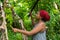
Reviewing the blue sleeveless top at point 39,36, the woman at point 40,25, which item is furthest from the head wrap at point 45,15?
the blue sleeveless top at point 39,36

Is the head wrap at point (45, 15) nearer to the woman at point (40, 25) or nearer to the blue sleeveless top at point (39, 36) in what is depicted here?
the woman at point (40, 25)

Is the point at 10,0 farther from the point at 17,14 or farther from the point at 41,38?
the point at 41,38

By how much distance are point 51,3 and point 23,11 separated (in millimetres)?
952

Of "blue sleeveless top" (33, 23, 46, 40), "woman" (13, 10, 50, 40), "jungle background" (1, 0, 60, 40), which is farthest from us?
"jungle background" (1, 0, 60, 40)

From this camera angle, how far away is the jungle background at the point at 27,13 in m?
4.73

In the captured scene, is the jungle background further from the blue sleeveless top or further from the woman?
the blue sleeveless top

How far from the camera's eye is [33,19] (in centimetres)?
507

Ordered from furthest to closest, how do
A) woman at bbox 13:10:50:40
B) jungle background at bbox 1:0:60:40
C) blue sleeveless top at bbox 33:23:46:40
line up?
jungle background at bbox 1:0:60:40
blue sleeveless top at bbox 33:23:46:40
woman at bbox 13:10:50:40

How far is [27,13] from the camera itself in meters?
4.87

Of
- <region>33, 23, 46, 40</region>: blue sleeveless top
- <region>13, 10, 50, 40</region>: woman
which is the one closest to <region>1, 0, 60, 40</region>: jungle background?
<region>13, 10, 50, 40</region>: woman

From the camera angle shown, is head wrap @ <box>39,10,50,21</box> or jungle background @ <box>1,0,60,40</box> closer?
head wrap @ <box>39,10,50,21</box>

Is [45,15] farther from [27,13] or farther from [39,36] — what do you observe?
[27,13]

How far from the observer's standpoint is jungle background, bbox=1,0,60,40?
15.5ft

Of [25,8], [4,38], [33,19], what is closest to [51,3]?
[33,19]
